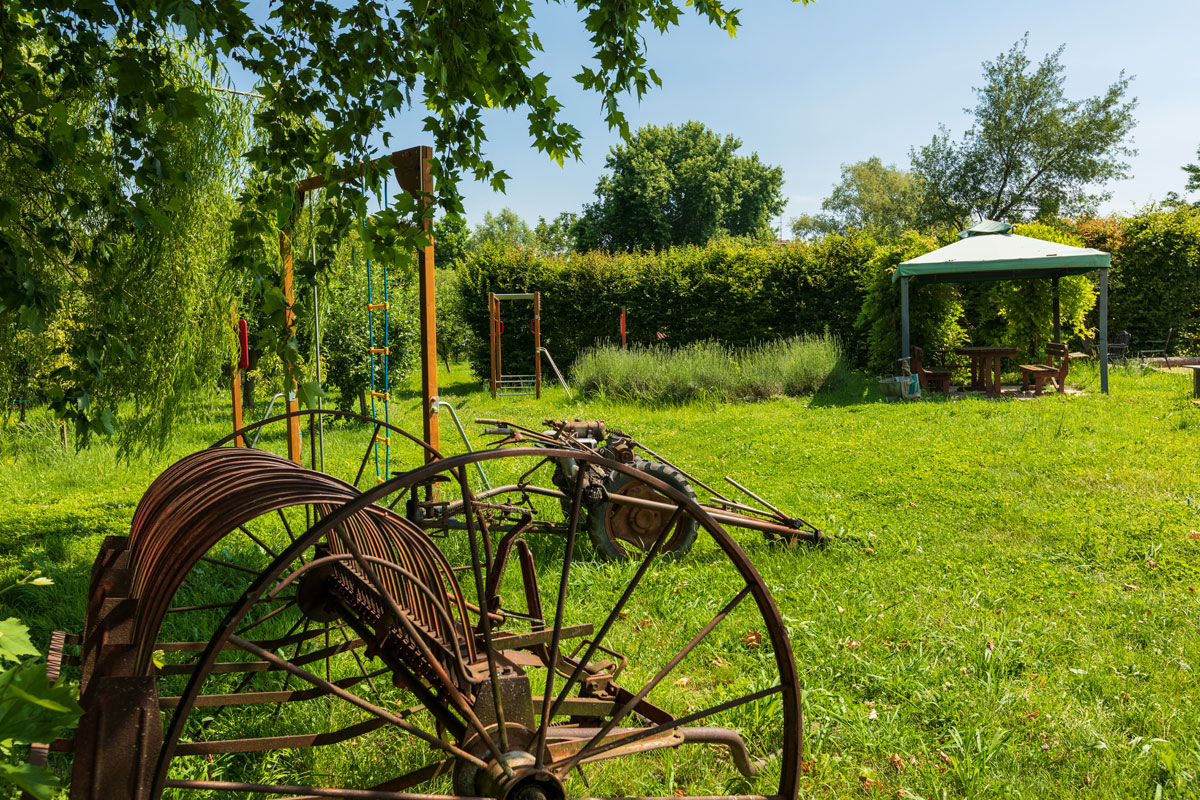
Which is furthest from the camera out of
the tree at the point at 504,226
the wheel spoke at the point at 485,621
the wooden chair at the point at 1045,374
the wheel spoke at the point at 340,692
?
the tree at the point at 504,226

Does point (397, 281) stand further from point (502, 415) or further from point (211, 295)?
point (211, 295)

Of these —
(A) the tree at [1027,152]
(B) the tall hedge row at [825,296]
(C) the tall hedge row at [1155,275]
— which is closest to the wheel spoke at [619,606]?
(B) the tall hedge row at [825,296]

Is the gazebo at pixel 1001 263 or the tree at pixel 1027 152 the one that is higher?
the tree at pixel 1027 152

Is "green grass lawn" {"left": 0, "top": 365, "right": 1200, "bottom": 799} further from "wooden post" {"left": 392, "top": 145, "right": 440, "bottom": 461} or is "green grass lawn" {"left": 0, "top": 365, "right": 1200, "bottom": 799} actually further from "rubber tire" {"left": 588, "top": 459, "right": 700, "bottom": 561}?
"wooden post" {"left": 392, "top": 145, "right": 440, "bottom": 461}

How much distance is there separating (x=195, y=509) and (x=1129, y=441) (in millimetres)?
9021

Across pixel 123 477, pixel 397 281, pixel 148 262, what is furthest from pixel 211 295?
pixel 397 281

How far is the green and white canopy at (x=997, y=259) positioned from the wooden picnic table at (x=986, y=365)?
1.29 meters

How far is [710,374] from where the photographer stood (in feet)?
43.3

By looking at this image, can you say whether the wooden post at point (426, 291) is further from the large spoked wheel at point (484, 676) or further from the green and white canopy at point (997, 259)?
the green and white canopy at point (997, 259)

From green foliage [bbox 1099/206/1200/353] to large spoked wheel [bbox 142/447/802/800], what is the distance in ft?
50.4

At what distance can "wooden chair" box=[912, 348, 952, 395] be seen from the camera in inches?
500

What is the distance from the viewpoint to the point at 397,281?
57.7 ft

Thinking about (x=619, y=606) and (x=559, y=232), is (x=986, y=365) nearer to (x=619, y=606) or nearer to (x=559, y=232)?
(x=619, y=606)

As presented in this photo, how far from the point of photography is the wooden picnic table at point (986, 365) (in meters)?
12.6
